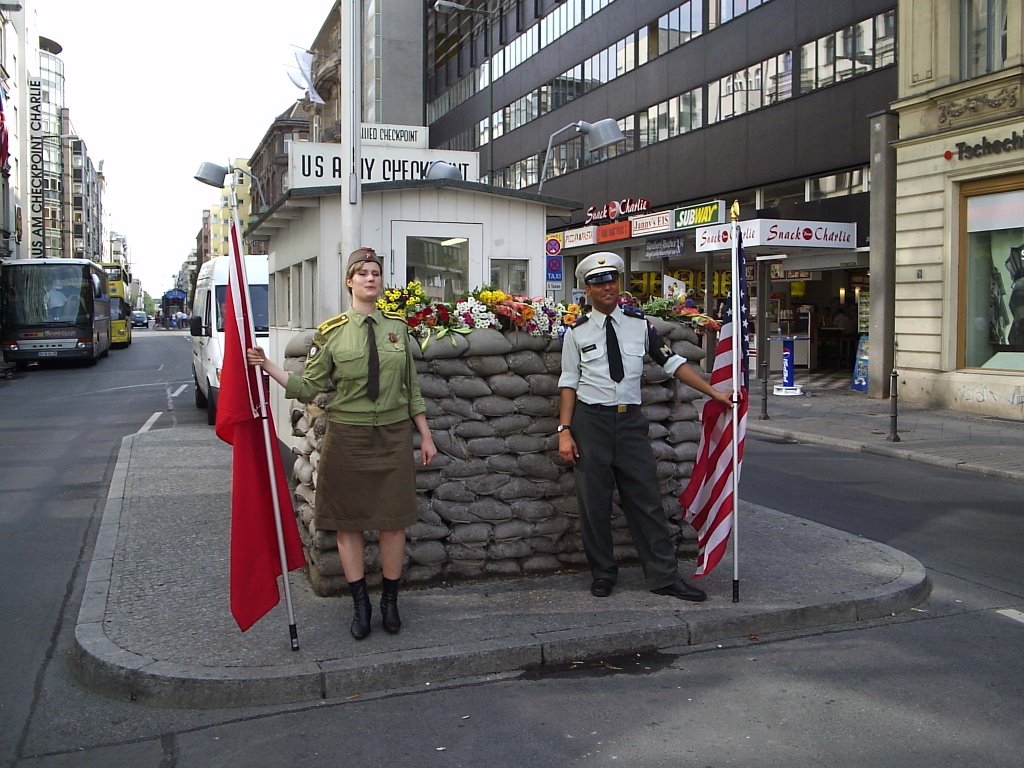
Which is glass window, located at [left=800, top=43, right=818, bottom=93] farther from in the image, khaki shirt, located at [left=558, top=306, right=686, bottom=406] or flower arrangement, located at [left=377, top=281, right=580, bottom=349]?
khaki shirt, located at [left=558, top=306, right=686, bottom=406]

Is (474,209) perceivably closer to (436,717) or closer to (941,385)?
(436,717)

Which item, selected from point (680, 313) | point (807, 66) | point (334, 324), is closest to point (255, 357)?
point (334, 324)

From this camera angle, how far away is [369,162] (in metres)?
10.9

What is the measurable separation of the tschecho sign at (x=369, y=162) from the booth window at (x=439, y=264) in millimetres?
1096

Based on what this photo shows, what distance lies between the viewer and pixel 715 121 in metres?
30.4

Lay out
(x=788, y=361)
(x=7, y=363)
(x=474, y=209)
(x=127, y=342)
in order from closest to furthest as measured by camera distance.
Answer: (x=474, y=209) → (x=788, y=361) → (x=7, y=363) → (x=127, y=342)

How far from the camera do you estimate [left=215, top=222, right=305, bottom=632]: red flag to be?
473 centimetres

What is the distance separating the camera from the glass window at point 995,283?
16344mm

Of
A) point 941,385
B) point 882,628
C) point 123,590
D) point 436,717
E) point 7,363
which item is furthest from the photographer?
point 7,363

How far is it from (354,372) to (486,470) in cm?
133

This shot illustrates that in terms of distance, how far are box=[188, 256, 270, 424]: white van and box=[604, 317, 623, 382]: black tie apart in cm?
980

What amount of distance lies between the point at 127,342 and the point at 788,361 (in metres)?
35.1

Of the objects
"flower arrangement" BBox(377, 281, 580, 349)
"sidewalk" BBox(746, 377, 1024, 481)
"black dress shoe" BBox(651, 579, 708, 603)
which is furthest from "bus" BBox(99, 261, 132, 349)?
"black dress shoe" BBox(651, 579, 708, 603)

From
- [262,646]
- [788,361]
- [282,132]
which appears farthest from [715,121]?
Result: [282,132]
